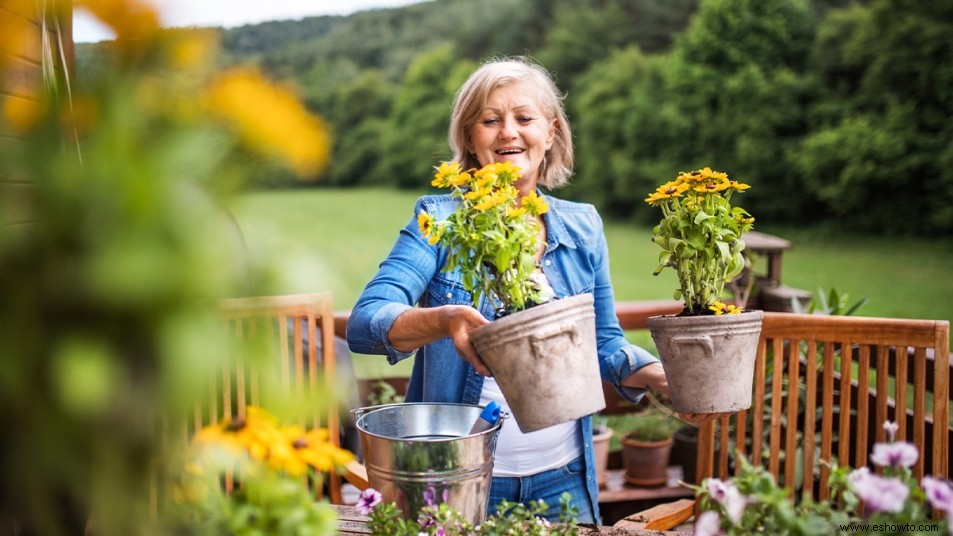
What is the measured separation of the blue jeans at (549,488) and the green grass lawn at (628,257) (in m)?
0.62

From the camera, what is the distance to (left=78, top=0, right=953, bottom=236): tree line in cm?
825

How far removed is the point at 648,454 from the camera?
312 cm

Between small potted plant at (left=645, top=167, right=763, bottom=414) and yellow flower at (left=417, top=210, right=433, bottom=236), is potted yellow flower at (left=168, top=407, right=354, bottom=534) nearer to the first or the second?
yellow flower at (left=417, top=210, right=433, bottom=236)

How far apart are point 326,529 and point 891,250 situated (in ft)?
28.8

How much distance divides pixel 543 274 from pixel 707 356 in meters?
0.34

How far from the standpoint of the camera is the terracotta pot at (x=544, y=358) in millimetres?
1026

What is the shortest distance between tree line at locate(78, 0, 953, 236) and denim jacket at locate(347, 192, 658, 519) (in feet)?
9.70

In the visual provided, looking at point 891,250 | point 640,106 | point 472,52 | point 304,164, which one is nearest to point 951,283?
point 891,250

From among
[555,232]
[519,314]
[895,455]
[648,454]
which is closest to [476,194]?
[519,314]

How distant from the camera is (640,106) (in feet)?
36.9

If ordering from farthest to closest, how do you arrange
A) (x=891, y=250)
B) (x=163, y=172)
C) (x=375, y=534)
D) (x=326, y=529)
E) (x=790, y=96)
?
1. (x=790, y=96)
2. (x=891, y=250)
3. (x=375, y=534)
4. (x=326, y=529)
5. (x=163, y=172)

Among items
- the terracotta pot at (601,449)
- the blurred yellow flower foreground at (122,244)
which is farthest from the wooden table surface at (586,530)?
the terracotta pot at (601,449)

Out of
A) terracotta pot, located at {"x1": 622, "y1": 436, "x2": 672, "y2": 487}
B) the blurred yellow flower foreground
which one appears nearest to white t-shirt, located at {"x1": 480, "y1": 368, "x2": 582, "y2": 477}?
the blurred yellow flower foreground

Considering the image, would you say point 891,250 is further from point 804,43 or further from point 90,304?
point 90,304
